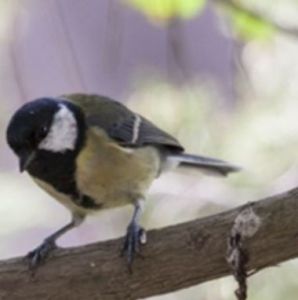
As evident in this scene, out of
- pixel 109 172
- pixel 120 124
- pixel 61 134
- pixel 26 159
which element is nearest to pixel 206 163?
pixel 120 124

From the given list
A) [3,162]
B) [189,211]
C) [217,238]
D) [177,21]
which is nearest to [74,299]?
[217,238]

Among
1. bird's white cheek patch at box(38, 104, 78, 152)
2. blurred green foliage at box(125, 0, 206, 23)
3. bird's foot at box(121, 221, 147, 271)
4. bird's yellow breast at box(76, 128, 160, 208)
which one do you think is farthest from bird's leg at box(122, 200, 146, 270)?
blurred green foliage at box(125, 0, 206, 23)

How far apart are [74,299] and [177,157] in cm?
73

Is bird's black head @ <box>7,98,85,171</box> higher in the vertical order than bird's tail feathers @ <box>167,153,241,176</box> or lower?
higher

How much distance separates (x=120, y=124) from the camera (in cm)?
239

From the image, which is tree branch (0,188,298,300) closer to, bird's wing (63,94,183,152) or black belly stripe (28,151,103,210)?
black belly stripe (28,151,103,210)

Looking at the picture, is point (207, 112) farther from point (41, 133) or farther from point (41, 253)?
point (41, 253)

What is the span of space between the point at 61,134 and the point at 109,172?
0.14 meters

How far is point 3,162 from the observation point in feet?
11.6

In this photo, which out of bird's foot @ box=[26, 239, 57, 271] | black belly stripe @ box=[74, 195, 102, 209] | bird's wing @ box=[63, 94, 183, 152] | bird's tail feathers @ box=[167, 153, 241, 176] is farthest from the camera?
bird's tail feathers @ box=[167, 153, 241, 176]

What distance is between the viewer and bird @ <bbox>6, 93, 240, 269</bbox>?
2094 mm

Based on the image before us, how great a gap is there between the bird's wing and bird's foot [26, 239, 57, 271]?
0.32m

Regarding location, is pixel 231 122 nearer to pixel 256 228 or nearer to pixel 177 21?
pixel 177 21

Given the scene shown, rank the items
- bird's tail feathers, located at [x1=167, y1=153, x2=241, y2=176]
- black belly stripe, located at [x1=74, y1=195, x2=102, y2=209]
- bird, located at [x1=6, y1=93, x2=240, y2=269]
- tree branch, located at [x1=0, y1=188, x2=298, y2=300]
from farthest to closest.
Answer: bird's tail feathers, located at [x1=167, y1=153, x2=241, y2=176]
black belly stripe, located at [x1=74, y1=195, x2=102, y2=209]
bird, located at [x1=6, y1=93, x2=240, y2=269]
tree branch, located at [x1=0, y1=188, x2=298, y2=300]
